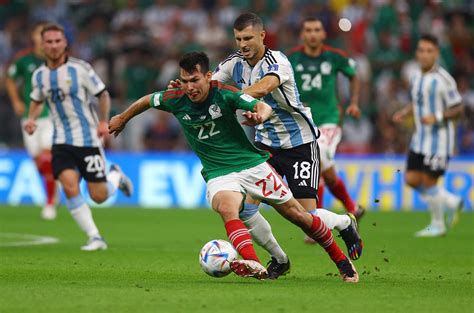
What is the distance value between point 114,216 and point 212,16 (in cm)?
667

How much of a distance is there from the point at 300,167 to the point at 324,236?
1160 mm

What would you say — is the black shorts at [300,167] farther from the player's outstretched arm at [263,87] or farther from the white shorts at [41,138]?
the white shorts at [41,138]

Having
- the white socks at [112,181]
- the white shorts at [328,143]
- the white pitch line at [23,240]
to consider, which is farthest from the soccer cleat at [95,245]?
the white shorts at [328,143]

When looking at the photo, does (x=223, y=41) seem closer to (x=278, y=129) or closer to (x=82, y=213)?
(x=82, y=213)

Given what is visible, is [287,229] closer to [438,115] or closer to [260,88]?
[438,115]

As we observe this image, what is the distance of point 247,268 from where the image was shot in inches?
332

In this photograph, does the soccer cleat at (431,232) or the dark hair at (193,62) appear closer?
the dark hair at (193,62)

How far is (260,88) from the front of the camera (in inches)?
356

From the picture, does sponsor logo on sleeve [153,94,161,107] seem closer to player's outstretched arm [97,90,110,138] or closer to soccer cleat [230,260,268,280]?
soccer cleat [230,260,268,280]

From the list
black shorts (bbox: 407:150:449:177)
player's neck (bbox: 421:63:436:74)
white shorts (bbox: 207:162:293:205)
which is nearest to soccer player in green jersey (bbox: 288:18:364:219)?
player's neck (bbox: 421:63:436:74)

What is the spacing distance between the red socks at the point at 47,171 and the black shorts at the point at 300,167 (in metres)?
8.08

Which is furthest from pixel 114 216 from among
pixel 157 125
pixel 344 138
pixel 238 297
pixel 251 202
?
pixel 238 297

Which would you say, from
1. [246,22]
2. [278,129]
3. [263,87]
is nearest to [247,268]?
[263,87]

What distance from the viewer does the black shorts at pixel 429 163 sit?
Answer: 15633mm
